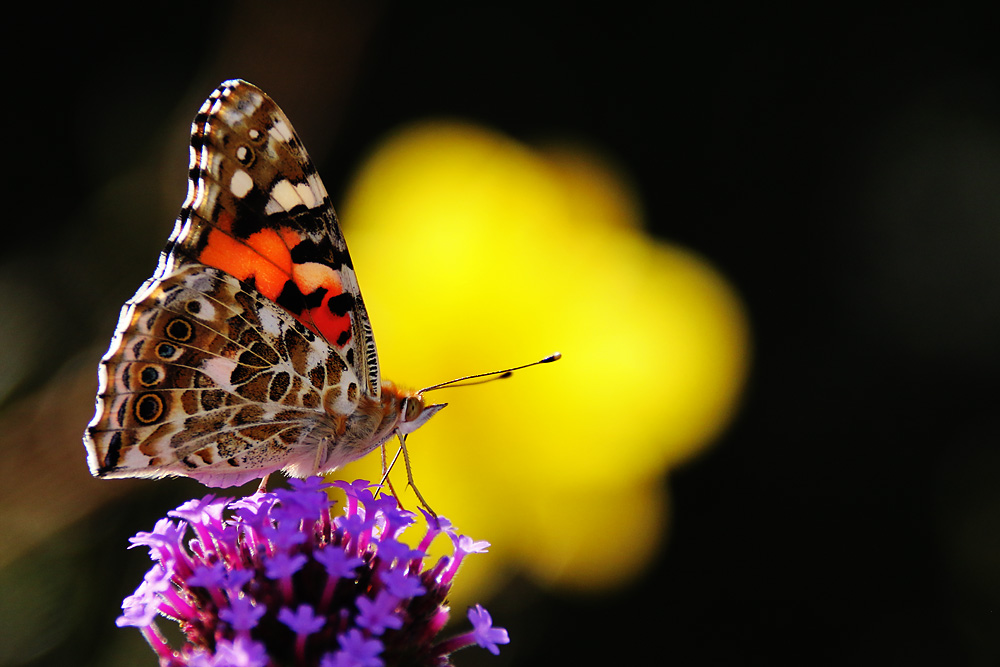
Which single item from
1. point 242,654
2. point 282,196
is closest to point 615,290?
point 282,196

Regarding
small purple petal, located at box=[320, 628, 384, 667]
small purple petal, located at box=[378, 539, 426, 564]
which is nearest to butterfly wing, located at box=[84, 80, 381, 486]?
small purple petal, located at box=[378, 539, 426, 564]

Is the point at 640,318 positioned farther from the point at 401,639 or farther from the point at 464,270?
the point at 401,639

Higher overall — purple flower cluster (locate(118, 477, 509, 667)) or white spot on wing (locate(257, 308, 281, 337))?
white spot on wing (locate(257, 308, 281, 337))

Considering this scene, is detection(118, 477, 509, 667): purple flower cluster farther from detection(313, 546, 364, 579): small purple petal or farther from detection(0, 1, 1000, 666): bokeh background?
detection(0, 1, 1000, 666): bokeh background

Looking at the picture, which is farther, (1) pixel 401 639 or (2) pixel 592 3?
(2) pixel 592 3

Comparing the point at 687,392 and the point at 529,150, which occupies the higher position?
the point at 529,150

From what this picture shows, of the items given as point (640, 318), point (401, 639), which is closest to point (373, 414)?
point (401, 639)
